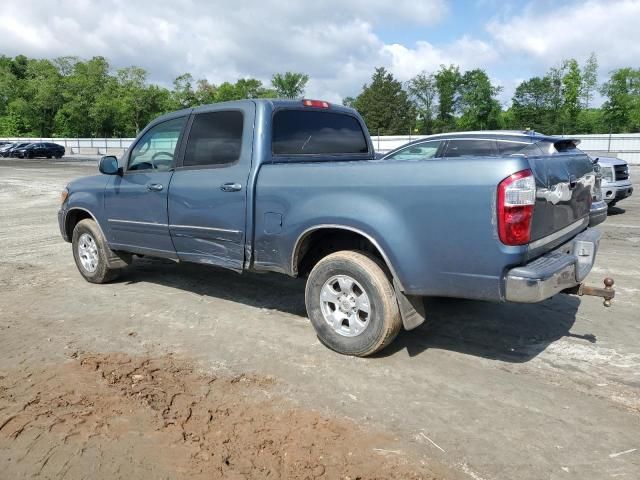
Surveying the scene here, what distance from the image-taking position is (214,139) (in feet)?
16.4

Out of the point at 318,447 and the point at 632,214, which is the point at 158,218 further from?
the point at 632,214

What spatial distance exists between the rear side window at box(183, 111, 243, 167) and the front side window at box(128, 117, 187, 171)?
25cm

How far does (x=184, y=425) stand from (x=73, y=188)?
4.32m

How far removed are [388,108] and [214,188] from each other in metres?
88.3

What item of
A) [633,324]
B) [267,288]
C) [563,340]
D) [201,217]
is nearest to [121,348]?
[201,217]

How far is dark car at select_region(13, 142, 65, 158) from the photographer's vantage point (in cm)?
4577

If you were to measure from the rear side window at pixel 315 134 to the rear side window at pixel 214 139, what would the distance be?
14.0 inches

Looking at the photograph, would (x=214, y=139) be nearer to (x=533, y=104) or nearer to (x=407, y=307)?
(x=407, y=307)

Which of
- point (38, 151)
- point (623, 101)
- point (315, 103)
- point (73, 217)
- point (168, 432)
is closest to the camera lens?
point (168, 432)

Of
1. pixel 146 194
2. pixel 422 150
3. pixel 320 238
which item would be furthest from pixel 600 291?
pixel 422 150

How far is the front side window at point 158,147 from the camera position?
5.40 meters

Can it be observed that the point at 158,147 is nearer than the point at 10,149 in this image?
Yes

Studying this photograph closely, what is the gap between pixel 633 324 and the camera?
4.84 meters

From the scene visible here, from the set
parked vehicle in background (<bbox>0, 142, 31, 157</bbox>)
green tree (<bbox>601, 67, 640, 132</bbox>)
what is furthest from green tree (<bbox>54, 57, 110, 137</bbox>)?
green tree (<bbox>601, 67, 640, 132</bbox>)
